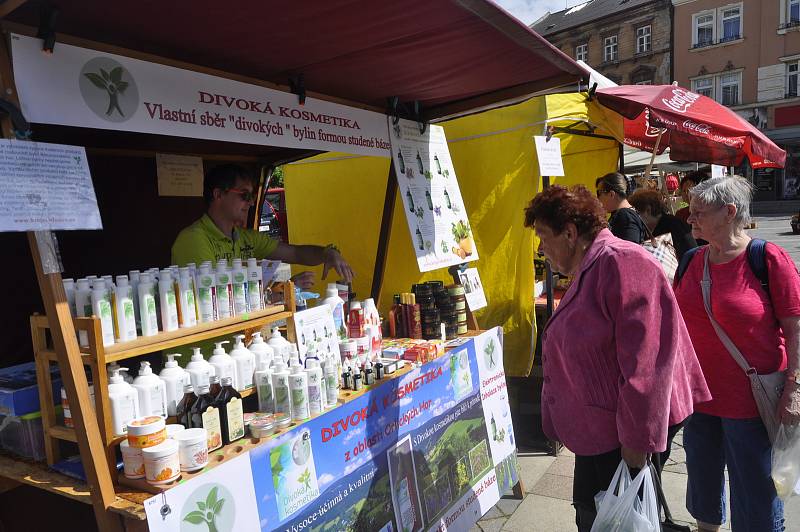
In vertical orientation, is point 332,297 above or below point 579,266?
below

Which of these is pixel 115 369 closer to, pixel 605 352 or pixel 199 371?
pixel 199 371

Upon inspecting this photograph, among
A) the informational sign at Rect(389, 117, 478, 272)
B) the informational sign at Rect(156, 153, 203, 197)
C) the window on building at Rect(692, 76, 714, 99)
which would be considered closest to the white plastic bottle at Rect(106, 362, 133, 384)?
the informational sign at Rect(389, 117, 478, 272)

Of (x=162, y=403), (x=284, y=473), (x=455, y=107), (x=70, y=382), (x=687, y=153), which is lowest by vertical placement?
(x=284, y=473)

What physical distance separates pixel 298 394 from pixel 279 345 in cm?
28

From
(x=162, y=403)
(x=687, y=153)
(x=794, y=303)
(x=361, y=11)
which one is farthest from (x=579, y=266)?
(x=687, y=153)

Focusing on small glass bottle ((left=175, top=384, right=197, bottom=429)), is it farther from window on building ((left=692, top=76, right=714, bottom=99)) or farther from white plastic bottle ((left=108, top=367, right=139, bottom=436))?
window on building ((left=692, top=76, right=714, bottom=99))

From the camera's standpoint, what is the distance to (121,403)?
5.47 feet

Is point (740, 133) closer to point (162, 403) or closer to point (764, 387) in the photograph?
point (764, 387)

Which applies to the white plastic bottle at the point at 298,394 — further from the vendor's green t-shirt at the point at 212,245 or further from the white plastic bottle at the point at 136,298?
the vendor's green t-shirt at the point at 212,245

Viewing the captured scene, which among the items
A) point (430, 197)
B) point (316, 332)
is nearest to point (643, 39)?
point (430, 197)

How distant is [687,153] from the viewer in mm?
5930

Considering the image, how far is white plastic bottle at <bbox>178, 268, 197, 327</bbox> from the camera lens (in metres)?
1.91

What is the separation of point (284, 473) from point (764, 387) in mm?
2023

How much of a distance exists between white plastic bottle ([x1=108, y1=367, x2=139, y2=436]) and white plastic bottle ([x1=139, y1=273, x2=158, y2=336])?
0.17 meters
